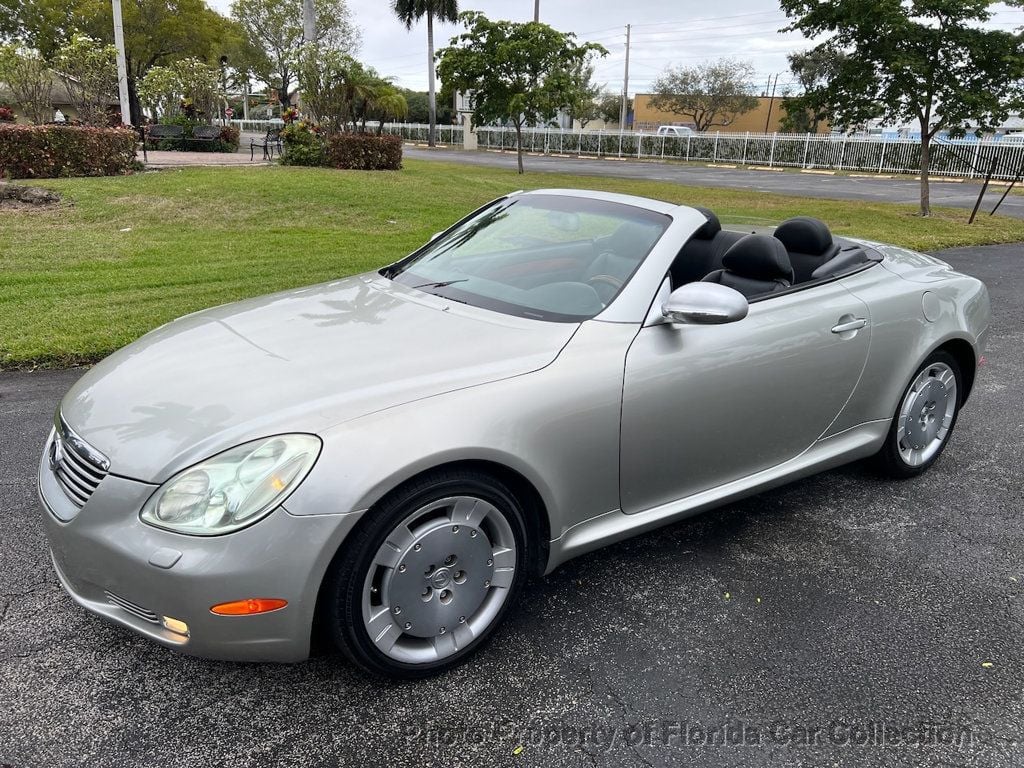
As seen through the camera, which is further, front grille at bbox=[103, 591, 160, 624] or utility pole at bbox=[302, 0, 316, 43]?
utility pole at bbox=[302, 0, 316, 43]

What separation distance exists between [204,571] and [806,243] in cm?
314

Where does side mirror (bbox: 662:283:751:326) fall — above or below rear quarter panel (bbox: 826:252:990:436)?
above

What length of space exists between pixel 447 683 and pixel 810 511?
2062 mm

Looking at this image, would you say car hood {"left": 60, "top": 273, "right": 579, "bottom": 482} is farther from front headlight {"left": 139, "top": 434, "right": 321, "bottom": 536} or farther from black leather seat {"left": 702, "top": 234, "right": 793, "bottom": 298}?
black leather seat {"left": 702, "top": 234, "right": 793, "bottom": 298}

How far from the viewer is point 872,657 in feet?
8.61

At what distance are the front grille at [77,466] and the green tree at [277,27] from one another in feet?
183

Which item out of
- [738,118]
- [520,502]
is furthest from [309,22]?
[738,118]

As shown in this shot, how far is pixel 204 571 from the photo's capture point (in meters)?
2.03

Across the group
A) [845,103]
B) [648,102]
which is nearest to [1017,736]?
[845,103]

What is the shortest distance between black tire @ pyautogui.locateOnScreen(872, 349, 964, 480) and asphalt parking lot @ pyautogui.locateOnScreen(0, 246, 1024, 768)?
0.46 metres

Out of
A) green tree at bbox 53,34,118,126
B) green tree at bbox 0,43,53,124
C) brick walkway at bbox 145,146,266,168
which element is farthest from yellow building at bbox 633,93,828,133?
green tree at bbox 0,43,53,124

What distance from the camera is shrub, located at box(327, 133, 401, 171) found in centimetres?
1834

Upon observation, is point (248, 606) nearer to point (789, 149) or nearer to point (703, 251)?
point (703, 251)

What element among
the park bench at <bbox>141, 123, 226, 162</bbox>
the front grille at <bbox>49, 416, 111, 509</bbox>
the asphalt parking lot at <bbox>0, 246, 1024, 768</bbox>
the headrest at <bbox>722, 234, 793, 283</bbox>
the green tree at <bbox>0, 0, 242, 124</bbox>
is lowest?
the asphalt parking lot at <bbox>0, 246, 1024, 768</bbox>
